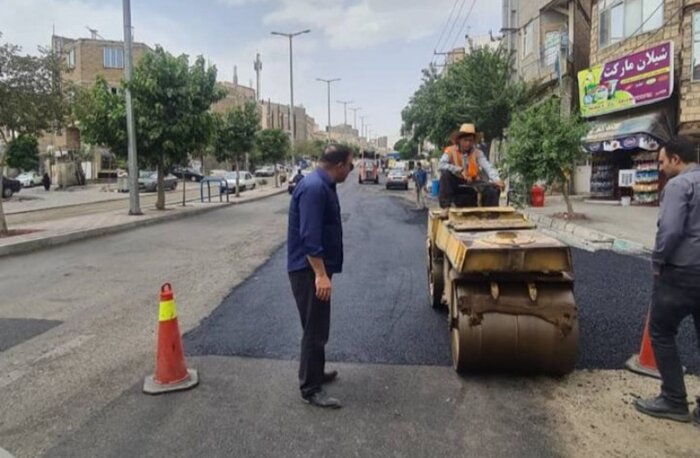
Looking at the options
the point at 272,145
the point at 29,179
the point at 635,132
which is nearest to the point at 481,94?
the point at 635,132

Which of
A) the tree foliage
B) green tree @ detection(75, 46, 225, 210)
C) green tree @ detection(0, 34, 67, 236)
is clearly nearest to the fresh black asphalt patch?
green tree @ detection(0, 34, 67, 236)

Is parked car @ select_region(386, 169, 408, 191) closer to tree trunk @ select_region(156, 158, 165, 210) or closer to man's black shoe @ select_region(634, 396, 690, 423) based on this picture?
tree trunk @ select_region(156, 158, 165, 210)

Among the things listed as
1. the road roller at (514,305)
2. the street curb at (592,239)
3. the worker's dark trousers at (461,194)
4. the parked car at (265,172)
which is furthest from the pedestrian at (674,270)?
the parked car at (265,172)

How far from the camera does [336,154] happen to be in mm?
4199

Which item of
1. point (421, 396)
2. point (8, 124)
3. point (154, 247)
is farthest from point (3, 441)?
point (8, 124)

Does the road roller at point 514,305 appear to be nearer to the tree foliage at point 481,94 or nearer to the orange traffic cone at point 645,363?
the orange traffic cone at point 645,363

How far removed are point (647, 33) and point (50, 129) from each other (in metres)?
18.7

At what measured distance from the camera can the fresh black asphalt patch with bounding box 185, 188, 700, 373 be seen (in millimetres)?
5309

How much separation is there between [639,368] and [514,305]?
1.28 metres

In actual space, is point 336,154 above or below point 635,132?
below

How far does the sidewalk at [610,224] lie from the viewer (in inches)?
473

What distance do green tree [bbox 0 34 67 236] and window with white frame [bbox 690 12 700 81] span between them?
17949mm

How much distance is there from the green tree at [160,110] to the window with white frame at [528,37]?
1662cm

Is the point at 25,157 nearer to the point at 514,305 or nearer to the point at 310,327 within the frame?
the point at 310,327
